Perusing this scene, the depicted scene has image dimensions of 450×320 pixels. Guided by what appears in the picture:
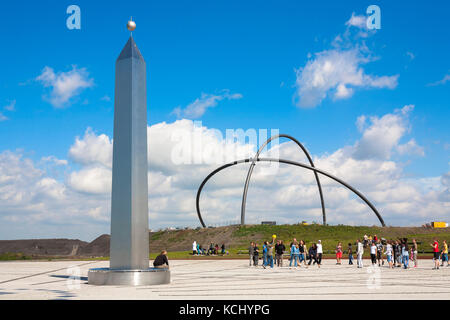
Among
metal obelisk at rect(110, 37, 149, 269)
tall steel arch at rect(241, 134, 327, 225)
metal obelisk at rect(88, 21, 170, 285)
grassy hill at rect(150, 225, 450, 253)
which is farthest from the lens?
tall steel arch at rect(241, 134, 327, 225)

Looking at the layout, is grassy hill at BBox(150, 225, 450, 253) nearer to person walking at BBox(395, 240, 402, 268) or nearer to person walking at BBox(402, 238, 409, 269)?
person walking at BBox(395, 240, 402, 268)

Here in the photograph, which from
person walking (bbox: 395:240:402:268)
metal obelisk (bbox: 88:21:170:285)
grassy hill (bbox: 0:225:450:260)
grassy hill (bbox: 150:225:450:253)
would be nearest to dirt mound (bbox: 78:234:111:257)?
grassy hill (bbox: 0:225:450:260)

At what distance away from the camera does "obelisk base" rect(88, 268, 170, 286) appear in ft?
59.3

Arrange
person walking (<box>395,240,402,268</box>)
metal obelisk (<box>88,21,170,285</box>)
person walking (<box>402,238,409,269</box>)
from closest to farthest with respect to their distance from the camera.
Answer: metal obelisk (<box>88,21,170,285</box>)
person walking (<box>402,238,409,269</box>)
person walking (<box>395,240,402,268</box>)

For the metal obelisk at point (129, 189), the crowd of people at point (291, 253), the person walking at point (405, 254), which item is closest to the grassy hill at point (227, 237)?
the crowd of people at point (291, 253)

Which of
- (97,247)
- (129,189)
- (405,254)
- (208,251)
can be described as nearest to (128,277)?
(129,189)

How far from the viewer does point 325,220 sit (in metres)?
89.8

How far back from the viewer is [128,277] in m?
18.1

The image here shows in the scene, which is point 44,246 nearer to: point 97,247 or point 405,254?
point 97,247

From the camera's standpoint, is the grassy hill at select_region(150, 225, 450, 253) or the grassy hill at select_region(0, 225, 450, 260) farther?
the grassy hill at select_region(150, 225, 450, 253)
